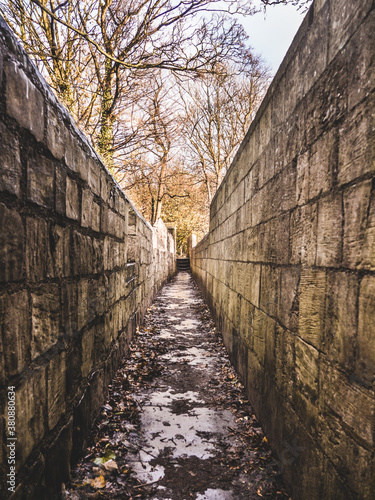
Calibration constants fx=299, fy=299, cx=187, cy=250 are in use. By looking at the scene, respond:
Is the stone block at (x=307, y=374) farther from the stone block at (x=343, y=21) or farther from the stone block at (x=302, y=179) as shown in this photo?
the stone block at (x=343, y=21)

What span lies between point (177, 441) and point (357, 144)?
2.29 metres

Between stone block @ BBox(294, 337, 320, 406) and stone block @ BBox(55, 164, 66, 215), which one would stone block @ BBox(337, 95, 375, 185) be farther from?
stone block @ BBox(55, 164, 66, 215)

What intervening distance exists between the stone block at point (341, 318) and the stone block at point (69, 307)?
1.40 m

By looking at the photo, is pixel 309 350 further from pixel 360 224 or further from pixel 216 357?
pixel 216 357

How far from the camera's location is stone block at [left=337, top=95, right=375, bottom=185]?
1073 millimetres

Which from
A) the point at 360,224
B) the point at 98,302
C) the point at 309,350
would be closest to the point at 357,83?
the point at 360,224

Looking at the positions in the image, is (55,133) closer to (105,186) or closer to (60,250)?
(60,250)

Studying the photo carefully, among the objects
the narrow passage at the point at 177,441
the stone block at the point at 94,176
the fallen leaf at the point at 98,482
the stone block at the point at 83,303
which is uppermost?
the stone block at the point at 94,176

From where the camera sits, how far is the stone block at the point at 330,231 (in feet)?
4.22

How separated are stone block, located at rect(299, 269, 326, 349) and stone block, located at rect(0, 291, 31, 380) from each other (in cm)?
133

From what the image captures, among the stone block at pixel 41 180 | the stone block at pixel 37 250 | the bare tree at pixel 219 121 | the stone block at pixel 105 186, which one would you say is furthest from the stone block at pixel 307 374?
the bare tree at pixel 219 121

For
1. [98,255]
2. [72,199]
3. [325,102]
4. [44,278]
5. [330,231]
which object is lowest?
[44,278]

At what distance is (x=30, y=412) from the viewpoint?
4.20 ft

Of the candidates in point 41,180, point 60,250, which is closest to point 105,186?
point 60,250
